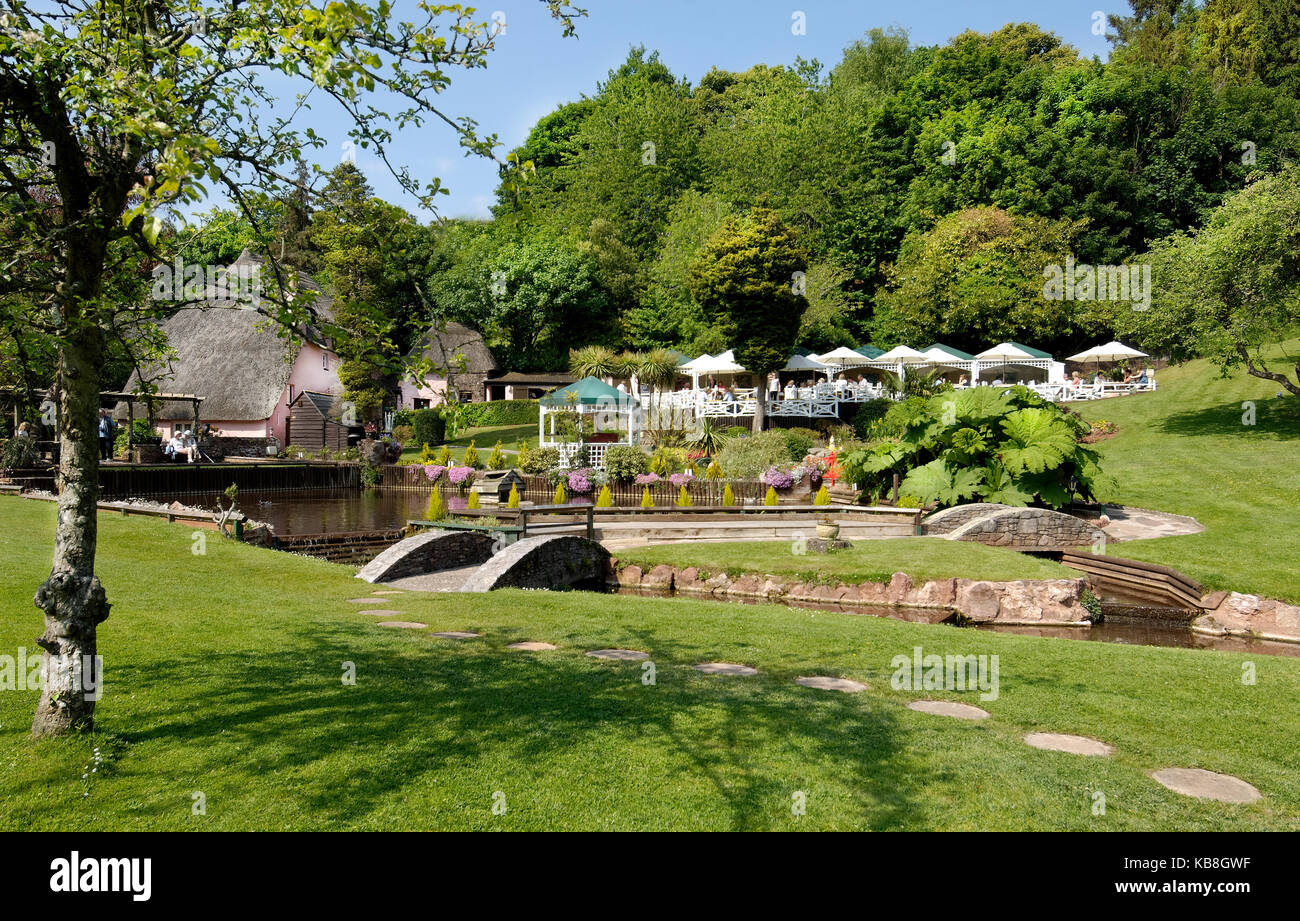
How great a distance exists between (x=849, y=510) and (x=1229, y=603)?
8472mm

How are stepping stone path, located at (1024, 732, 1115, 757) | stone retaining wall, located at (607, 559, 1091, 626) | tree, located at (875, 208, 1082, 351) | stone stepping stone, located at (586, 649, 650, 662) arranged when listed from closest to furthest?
stepping stone path, located at (1024, 732, 1115, 757), stone stepping stone, located at (586, 649, 650, 662), stone retaining wall, located at (607, 559, 1091, 626), tree, located at (875, 208, 1082, 351)

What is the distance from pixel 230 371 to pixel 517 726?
46596 mm

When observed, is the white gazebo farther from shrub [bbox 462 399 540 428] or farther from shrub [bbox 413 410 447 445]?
shrub [bbox 462 399 540 428]

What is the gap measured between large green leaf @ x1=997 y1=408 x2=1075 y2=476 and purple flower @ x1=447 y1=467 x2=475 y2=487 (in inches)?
782

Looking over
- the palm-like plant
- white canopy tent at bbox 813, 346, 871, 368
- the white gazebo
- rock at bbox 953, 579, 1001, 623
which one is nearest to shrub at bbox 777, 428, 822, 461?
the white gazebo

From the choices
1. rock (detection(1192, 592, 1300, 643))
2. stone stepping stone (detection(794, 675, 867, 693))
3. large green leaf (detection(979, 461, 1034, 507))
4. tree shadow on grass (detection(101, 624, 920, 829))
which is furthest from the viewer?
large green leaf (detection(979, 461, 1034, 507))

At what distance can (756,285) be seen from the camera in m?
33.8

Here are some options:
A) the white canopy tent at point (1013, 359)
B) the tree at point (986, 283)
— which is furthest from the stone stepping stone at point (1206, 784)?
the tree at point (986, 283)

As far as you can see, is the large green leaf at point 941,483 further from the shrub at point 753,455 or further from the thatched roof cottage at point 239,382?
the thatched roof cottage at point 239,382

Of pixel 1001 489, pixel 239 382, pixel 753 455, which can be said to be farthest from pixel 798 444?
pixel 239 382

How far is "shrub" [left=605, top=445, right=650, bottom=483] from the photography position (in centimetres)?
2883

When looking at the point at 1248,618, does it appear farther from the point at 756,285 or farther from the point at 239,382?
the point at 239,382

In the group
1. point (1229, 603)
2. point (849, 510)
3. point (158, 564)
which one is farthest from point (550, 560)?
point (1229, 603)

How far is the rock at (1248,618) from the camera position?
42.7 feet
